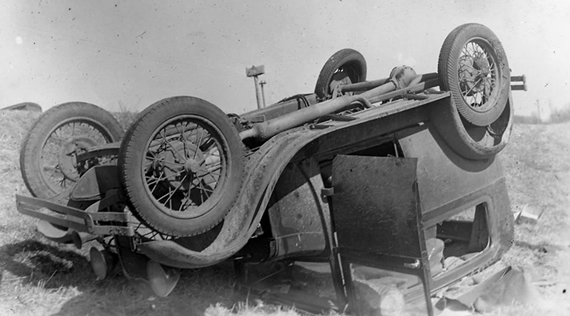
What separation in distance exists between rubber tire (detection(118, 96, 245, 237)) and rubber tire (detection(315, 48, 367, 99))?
2.84 m

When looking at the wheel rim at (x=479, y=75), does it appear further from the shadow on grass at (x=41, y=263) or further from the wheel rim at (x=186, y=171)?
the shadow on grass at (x=41, y=263)

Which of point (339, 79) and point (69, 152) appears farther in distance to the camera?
point (339, 79)

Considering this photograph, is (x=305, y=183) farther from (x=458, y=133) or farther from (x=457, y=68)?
(x=457, y=68)

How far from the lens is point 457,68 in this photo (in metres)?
5.18

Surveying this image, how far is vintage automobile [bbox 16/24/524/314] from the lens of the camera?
3.72 m

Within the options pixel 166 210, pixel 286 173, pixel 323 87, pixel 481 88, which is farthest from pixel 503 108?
pixel 166 210

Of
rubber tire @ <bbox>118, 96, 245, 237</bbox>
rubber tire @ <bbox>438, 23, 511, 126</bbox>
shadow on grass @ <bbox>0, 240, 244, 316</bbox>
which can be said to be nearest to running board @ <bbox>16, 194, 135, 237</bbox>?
rubber tire @ <bbox>118, 96, 245, 237</bbox>

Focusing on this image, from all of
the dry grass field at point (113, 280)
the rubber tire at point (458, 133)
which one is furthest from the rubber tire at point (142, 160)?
the rubber tire at point (458, 133)

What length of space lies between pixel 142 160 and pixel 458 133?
290 centimetres

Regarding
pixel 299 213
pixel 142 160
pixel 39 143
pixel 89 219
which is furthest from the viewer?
pixel 39 143

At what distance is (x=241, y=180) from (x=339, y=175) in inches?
31.0

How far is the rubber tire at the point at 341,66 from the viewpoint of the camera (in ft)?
22.0

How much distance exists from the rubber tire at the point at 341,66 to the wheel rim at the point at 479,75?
5.21 ft

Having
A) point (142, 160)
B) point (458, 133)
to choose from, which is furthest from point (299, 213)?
point (458, 133)
